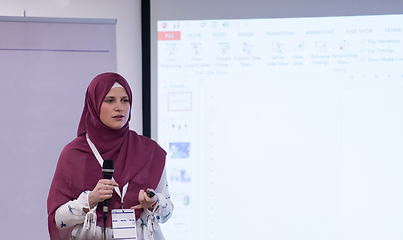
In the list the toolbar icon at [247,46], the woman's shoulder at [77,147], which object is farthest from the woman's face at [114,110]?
the toolbar icon at [247,46]

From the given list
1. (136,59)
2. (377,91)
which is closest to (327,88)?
(377,91)

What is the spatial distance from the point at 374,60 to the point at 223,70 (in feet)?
3.20

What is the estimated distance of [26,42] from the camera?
2.20m

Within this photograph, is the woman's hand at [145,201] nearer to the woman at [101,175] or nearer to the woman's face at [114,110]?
the woman at [101,175]

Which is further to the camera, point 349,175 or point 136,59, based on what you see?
point 136,59

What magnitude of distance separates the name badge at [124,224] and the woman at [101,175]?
0.7 inches

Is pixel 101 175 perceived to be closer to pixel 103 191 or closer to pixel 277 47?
pixel 103 191

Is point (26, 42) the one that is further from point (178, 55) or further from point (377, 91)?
point (377, 91)

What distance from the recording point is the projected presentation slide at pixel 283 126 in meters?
2.13

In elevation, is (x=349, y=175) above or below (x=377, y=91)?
below

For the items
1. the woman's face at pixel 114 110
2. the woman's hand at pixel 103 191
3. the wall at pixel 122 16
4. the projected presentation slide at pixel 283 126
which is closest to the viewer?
the woman's hand at pixel 103 191

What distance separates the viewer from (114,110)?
1.34m

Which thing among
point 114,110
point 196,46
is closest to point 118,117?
point 114,110

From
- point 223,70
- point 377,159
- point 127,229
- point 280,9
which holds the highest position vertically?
point 280,9
